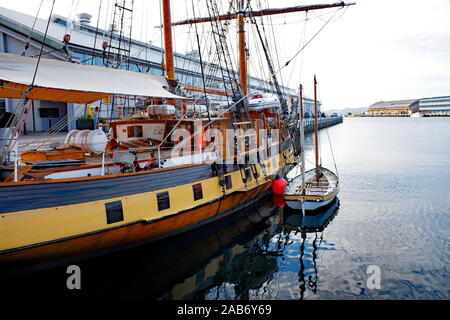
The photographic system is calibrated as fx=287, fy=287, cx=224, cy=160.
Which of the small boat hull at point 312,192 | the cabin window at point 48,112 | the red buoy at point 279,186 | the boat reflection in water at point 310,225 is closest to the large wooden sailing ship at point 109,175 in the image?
the small boat hull at point 312,192

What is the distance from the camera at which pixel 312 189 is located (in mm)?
15906

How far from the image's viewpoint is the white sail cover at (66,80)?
737 centimetres

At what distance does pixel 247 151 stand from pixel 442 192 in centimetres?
1376

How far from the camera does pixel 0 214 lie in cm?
664

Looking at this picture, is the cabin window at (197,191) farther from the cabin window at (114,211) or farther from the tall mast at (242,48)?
the tall mast at (242,48)

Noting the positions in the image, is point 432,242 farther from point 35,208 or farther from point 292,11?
point 292,11

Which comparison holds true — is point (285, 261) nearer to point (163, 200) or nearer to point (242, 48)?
point (163, 200)

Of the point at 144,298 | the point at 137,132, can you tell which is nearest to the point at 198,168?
the point at 137,132

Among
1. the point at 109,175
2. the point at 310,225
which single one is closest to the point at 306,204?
the point at 310,225

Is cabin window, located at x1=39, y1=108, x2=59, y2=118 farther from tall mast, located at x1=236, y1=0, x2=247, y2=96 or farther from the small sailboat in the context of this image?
the small sailboat

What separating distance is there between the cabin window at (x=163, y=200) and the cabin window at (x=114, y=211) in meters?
1.27

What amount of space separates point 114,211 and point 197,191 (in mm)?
3167

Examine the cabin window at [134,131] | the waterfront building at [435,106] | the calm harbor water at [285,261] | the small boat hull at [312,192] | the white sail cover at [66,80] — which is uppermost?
the waterfront building at [435,106]

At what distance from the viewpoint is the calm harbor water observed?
7.90 m
